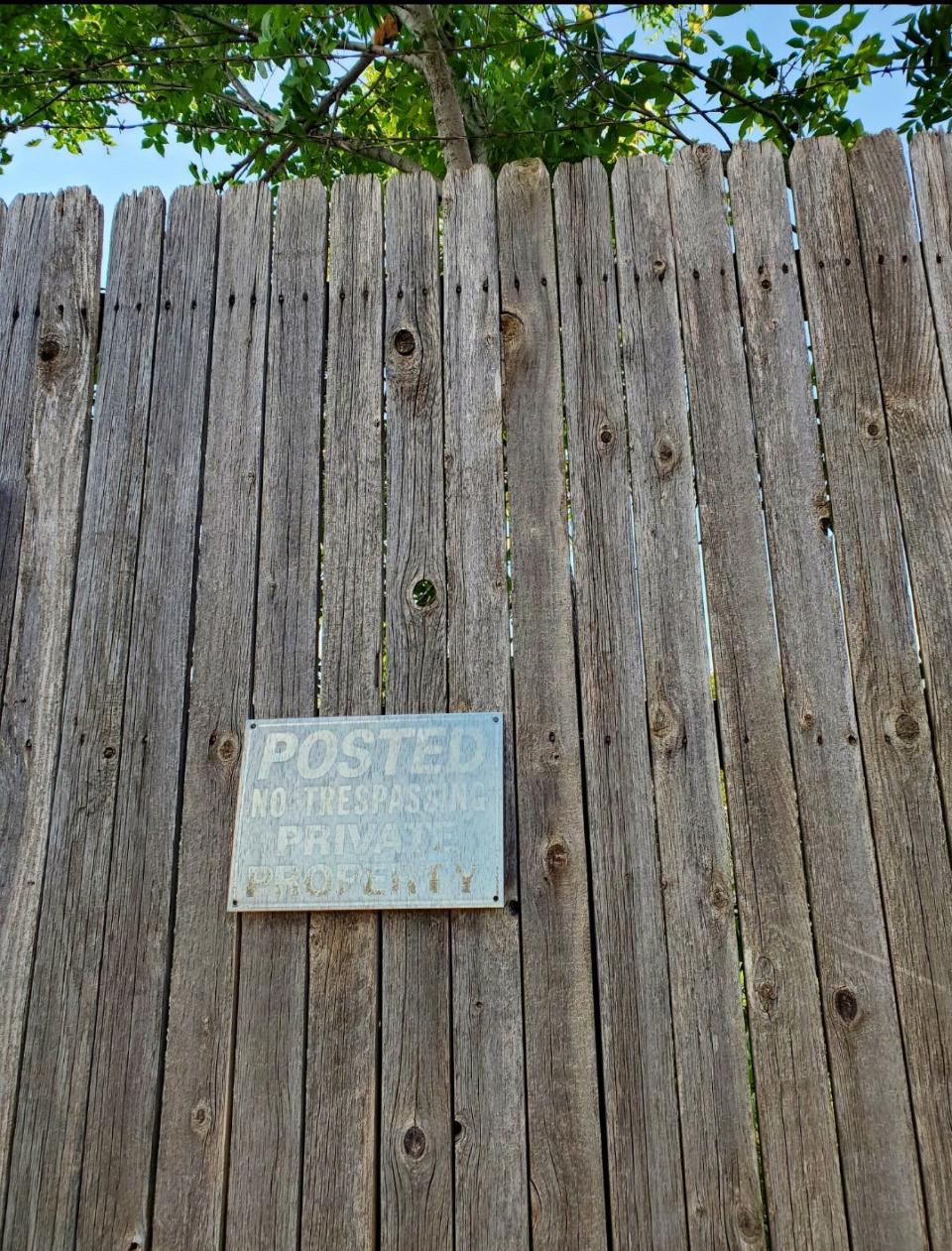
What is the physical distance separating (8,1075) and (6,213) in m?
2.15

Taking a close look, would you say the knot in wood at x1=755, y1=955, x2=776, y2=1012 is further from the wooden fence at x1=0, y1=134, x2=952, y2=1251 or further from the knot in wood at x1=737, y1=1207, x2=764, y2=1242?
the knot in wood at x1=737, y1=1207, x2=764, y2=1242

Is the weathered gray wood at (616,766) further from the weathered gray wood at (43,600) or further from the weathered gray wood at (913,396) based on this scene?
the weathered gray wood at (43,600)

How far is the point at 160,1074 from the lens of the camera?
2217 mm

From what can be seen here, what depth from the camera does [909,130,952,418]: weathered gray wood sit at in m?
2.59

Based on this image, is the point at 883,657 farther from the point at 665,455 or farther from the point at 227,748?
the point at 227,748

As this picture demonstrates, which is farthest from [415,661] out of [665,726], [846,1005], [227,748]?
[846,1005]

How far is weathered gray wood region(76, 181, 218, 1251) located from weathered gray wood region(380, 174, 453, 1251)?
0.47m

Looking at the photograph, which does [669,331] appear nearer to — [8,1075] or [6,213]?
[6,213]

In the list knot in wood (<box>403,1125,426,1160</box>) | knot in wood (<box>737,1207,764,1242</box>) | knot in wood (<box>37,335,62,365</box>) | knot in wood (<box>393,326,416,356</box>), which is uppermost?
knot in wood (<box>37,335,62,365</box>)

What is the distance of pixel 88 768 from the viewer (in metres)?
2.43

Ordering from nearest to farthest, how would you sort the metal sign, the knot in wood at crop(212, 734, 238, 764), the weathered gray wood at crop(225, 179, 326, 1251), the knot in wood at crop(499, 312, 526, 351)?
the weathered gray wood at crop(225, 179, 326, 1251) → the metal sign → the knot in wood at crop(212, 734, 238, 764) → the knot in wood at crop(499, 312, 526, 351)

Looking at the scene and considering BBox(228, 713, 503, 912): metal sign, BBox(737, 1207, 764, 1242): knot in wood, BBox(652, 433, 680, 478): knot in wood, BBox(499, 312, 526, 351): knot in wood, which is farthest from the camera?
BBox(499, 312, 526, 351): knot in wood

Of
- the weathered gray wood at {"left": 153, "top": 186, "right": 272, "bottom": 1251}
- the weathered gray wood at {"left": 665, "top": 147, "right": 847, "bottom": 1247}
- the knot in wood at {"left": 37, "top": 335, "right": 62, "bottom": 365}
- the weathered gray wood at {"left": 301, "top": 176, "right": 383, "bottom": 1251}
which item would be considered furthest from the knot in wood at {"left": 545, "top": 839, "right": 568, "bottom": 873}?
the knot in wood at {"left": 37, "top": 335, "right": 62, "bottom": 365}

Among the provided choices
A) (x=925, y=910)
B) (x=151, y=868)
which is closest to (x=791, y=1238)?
(x=925, y=910)
